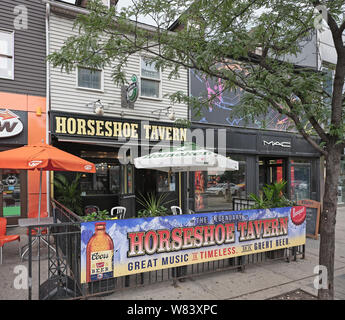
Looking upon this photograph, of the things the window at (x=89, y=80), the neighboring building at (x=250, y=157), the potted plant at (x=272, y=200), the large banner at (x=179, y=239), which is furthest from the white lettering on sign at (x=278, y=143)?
the window at (x=89, y=80)

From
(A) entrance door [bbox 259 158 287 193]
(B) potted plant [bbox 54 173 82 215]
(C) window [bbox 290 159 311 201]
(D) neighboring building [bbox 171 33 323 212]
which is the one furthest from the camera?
(C) window [bbox 290 159 311 201]

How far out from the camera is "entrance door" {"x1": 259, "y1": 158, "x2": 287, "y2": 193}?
47.5 ft

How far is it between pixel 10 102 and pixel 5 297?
6113 millimetres

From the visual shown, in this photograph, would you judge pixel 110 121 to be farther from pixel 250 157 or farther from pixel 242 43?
pixel 250 157

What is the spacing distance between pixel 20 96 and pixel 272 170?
12419 mm

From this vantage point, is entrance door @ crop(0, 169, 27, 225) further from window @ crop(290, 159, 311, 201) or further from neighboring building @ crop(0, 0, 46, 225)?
window @ crop(290, 159, 311, 201)

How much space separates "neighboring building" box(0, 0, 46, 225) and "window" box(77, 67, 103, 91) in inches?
49.4

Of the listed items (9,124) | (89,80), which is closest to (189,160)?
(89,80)

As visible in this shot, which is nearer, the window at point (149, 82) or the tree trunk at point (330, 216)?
the tree trunk at point (330, 216)

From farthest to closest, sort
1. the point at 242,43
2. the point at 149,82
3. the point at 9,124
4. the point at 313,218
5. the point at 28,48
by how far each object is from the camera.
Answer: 1. the point at 149,82
2. the point at 28,48
3. the point at 313,218
4. the point at 9,124
5. the point at 242,43

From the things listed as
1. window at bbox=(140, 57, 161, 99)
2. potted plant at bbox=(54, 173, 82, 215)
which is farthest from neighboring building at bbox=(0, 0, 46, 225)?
window at bbox=(140, 57, 161, 99)

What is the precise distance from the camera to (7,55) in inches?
335

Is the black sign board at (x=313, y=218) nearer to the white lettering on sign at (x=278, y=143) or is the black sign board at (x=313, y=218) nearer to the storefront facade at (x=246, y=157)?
the storefront facade at (x=246, y=157)

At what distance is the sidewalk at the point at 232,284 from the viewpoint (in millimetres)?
4496
